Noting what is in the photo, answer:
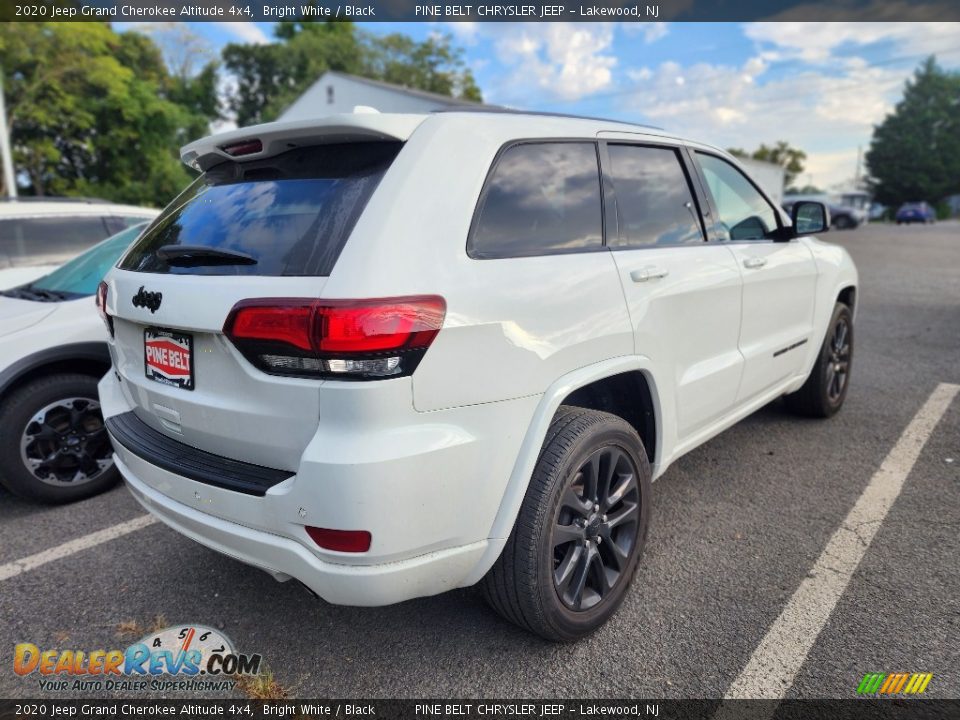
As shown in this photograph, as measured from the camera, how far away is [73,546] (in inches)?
120

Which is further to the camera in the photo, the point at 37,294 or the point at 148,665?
the point at 37,294

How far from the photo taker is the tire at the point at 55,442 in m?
3.27

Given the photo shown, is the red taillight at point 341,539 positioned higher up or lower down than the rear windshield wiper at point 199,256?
lower down

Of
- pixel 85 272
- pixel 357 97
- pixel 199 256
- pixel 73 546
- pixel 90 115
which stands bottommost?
pixel 73 546

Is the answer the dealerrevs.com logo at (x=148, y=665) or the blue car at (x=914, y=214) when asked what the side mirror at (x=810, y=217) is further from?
the blue car at (x=914, y=214)

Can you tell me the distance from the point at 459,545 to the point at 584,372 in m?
0.71

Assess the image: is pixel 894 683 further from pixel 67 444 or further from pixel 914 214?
pixel 914 214

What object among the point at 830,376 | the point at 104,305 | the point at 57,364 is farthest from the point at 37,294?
the point at 830,376

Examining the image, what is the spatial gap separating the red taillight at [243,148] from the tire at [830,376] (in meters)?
3.66

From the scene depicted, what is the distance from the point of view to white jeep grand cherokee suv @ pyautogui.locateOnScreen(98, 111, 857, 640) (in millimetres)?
1714

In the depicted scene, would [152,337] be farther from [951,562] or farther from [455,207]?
[951,562]

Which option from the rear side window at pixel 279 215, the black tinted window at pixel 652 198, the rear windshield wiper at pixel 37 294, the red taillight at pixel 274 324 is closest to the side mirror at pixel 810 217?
the black tinted window at pixel 652 198

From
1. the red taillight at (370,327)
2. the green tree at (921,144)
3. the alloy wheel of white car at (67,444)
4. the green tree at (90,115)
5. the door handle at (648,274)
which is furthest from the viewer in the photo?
the green tree at (921,144)

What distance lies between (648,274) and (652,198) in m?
0.53
